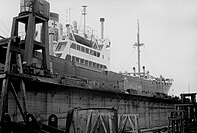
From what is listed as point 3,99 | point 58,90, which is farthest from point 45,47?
point 3,99

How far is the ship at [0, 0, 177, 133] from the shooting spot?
1279 cm

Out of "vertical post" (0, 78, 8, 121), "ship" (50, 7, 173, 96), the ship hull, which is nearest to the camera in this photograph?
"vertical post" (0, 78, 8, 121)

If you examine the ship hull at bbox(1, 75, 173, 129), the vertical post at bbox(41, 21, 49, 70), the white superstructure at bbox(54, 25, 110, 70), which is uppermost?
the white superstructure at bbox(54, 25, 110, 70)

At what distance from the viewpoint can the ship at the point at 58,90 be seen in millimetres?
12789

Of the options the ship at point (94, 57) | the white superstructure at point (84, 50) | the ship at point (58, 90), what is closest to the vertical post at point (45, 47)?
the ship at point (58, 90)

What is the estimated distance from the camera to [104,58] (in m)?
49.7

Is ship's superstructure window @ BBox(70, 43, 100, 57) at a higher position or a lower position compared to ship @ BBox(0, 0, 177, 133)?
higher

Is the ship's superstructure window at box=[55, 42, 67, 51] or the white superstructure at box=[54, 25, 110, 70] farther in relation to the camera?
the ship's superstructure window at box=[55, 42, 67, 51]

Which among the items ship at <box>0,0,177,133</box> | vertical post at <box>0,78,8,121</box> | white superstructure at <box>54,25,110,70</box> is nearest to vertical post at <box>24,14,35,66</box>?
ship at <box>0,0,177,133</box>

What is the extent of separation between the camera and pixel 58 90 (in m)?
21.6

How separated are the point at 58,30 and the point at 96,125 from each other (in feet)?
113

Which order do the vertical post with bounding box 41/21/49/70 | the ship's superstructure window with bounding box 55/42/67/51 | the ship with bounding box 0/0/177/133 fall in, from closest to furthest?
the ship with bounding box 0/0/177/133 → the vertical post with bounding box 41/21/49/70 → the ship's superstructure window with bounding box 55/42/67/51

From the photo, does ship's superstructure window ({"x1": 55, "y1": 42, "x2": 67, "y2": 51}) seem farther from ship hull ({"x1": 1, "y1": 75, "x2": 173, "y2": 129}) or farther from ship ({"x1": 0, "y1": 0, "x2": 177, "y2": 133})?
ship hull ({"x1": 1, "y1": 75, "x2": 173, "y2": 129})

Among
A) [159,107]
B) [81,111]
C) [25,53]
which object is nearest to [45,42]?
[25,53]
